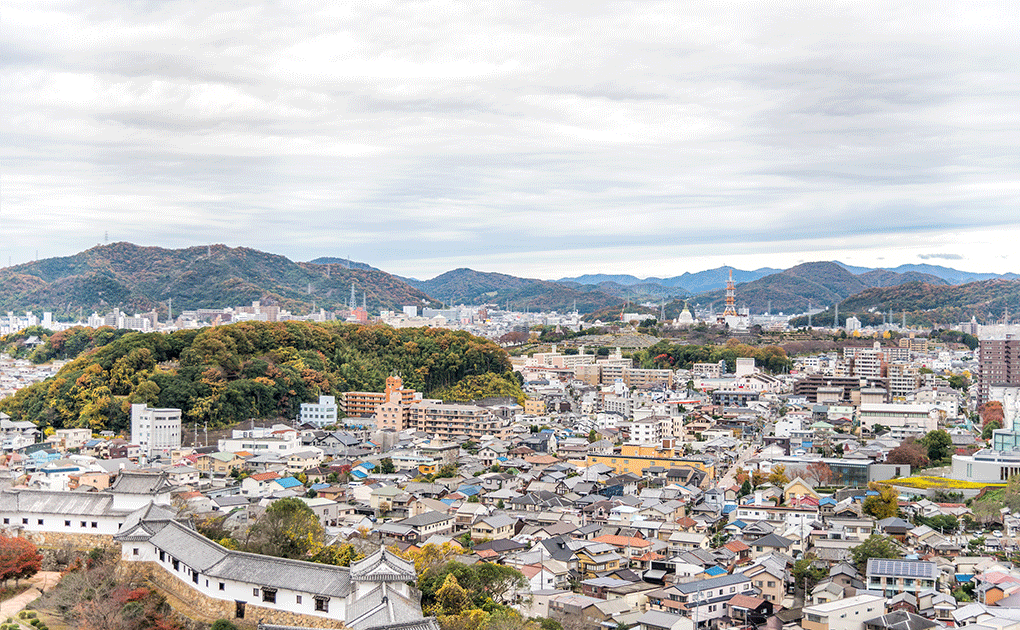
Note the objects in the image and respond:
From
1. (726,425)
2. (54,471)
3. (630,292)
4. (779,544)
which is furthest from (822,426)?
(630,292)

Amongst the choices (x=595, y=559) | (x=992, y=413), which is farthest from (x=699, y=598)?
(x=992, y=413)

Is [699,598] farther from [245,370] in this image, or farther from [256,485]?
[245,370]

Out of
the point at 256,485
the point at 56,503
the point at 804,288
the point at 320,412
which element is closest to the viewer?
Answer: the point at 56,503

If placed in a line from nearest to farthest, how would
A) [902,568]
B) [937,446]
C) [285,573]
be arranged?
[285,573], [902,568], [937,446]

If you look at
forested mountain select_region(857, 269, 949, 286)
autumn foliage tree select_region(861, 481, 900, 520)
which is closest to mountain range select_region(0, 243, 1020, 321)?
forested mountain select_region(857, 269, 949, 286)

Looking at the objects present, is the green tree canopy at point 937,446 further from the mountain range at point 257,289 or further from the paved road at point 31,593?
the mountain range at point 257,289

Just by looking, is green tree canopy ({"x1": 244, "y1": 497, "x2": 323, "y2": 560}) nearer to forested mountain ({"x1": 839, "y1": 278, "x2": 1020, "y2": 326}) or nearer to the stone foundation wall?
the stone foundation wall

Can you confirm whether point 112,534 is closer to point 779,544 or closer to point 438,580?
point 438,580
